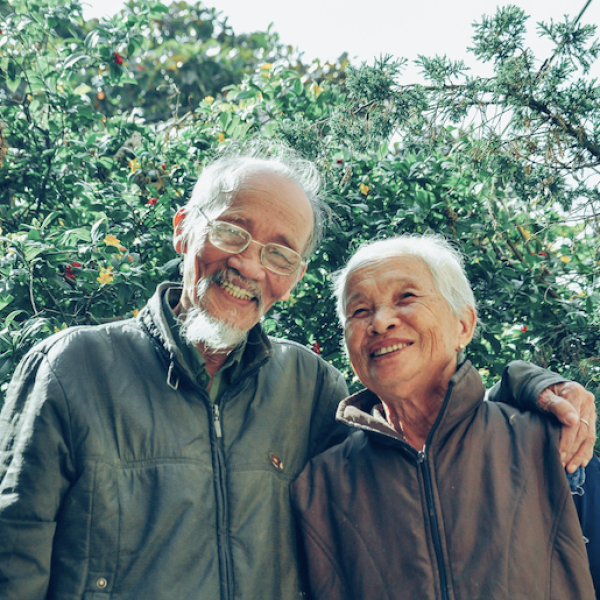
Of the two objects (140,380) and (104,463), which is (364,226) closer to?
(140,380)

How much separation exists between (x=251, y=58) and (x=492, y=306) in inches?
372

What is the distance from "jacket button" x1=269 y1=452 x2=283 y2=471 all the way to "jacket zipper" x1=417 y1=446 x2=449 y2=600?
429 millimetres

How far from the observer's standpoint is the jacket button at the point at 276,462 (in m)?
1.87

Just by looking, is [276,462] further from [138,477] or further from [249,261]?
[249,261]

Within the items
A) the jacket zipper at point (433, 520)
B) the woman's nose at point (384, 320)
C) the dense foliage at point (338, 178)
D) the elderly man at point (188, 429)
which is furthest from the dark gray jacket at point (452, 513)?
the dense foliage at point (338, 178)

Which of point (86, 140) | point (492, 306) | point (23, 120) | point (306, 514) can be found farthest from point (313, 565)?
point (23, 120)

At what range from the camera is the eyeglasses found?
79.0 inches

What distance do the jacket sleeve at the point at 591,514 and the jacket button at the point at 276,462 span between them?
2.82ft

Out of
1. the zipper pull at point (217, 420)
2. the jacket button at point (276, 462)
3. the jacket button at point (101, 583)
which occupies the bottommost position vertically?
the jacket button at point (101, 583)

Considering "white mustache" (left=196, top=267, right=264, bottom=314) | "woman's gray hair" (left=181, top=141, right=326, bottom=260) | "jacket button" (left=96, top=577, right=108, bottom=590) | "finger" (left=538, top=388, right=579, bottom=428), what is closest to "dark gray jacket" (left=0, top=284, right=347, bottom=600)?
"jacket button" (left=96, top=577, right=108, bottom=590)

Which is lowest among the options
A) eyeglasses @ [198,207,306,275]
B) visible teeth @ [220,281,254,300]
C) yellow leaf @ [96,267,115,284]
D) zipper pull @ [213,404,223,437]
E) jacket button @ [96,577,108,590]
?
jacket button @ [96,577,108,590]

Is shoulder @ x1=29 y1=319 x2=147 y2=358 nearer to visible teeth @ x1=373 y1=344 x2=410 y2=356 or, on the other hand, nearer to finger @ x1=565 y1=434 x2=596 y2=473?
visible teeth @ x1=373 y1=344 x2=410 y2=356

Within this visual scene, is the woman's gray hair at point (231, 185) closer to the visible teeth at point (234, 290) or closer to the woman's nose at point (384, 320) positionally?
the visible teeth at point (234, 290)

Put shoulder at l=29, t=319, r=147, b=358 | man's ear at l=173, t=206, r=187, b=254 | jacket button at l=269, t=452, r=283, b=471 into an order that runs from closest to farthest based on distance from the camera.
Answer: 1. shoulder at l=29, t=319, r=147, b=358
2. jacket button at l=269, t=452, r=283, b=471
3. man's ear at l=173, t=206, r=187, b=254
